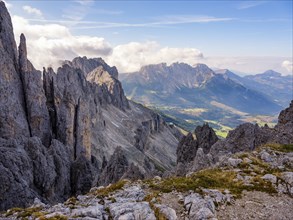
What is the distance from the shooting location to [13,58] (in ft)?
392

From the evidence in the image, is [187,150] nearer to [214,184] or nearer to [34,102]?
[34,102]

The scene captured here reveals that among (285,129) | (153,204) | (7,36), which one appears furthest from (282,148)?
(7,36)

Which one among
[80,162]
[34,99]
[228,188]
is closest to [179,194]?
[228,188]

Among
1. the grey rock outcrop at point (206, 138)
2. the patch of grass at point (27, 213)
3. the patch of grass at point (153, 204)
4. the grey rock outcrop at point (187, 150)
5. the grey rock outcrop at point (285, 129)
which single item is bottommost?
the grey rock outcrop at point (187, 150)

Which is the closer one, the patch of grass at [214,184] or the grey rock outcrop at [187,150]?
the patch of grass at [214,184]

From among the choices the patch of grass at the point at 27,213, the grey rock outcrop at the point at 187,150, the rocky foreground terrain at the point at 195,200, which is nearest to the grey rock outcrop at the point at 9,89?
the grey rock outcrop at the point at 187,150

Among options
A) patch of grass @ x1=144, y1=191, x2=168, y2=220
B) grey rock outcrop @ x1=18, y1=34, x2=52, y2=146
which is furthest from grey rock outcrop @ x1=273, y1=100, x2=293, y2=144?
grey rock outcrop @ x1=18, y1=34, x2=52, y2=146

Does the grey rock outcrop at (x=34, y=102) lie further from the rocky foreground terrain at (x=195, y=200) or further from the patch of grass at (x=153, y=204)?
the patch of grass at (x=153, y=204)

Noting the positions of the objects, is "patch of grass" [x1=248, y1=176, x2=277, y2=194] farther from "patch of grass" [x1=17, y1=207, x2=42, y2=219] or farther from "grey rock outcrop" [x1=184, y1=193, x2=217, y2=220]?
"patch of grass" [x1=17, y1=207, x2=42, y2=219]

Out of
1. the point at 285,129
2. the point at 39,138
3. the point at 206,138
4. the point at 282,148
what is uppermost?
the point at 282,148

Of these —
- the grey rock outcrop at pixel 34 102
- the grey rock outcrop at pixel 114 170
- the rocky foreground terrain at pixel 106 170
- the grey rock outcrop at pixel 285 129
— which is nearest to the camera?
the rocky foreground terrain at pixel 106 170

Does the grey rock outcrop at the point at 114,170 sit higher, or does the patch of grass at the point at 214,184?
the patch of grass at the point at 214,184

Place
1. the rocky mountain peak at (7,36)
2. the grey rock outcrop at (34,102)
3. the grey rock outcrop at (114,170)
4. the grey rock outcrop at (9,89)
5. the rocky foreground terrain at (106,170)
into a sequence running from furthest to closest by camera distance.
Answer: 1. the rocky mountain peak at (7,36)
2. the grey rock outcrop at (34,102)
3. the grey rock outcrop at (9,89)
4. the grey rock outcrop at (114,170)
5. the rocky foreground terrain at (106,170)

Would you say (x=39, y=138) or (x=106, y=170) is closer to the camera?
(x=39, y=138)
